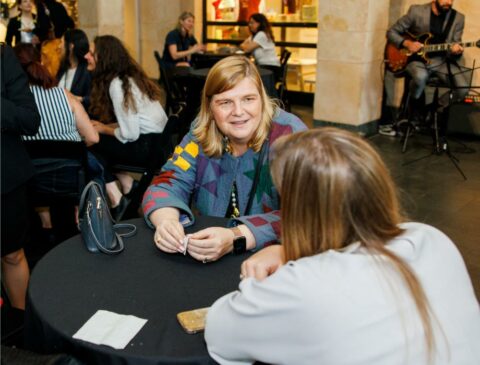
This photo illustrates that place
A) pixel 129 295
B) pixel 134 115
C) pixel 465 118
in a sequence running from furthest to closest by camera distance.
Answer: pixel 465 118 < pixel 134 115 < pixel 129 295

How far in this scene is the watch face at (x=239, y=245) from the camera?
1.91 meters

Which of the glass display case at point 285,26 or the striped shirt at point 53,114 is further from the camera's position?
the glass display case at point 285,26

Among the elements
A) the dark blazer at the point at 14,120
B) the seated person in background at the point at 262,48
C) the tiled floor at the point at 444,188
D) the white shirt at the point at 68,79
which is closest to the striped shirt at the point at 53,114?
the dark blazer at the point at 14,120

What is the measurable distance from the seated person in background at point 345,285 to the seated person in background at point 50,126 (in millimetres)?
2284

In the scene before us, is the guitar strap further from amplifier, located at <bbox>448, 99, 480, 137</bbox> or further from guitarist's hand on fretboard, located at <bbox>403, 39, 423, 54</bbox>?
amplifier, located at <bbox>448, 99, 480, 137</bbox>

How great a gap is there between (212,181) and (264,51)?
5.44m

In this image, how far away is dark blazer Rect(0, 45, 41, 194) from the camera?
233 centimetres

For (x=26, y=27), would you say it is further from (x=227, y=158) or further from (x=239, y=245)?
(x=239, y=245)

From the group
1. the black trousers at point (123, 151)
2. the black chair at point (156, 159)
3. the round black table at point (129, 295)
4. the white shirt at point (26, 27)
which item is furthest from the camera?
the white shirt at point (26, 27)

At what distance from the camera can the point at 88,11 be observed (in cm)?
685

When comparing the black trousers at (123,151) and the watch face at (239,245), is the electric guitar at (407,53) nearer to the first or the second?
the black trousers at (123,151)

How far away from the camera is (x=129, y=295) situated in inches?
63.7

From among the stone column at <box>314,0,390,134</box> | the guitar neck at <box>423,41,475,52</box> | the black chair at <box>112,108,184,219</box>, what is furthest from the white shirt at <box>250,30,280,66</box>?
the black chair at <box>112,108,184,219</box>

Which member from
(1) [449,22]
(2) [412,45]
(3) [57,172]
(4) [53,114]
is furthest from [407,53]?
(3) [57,172]
